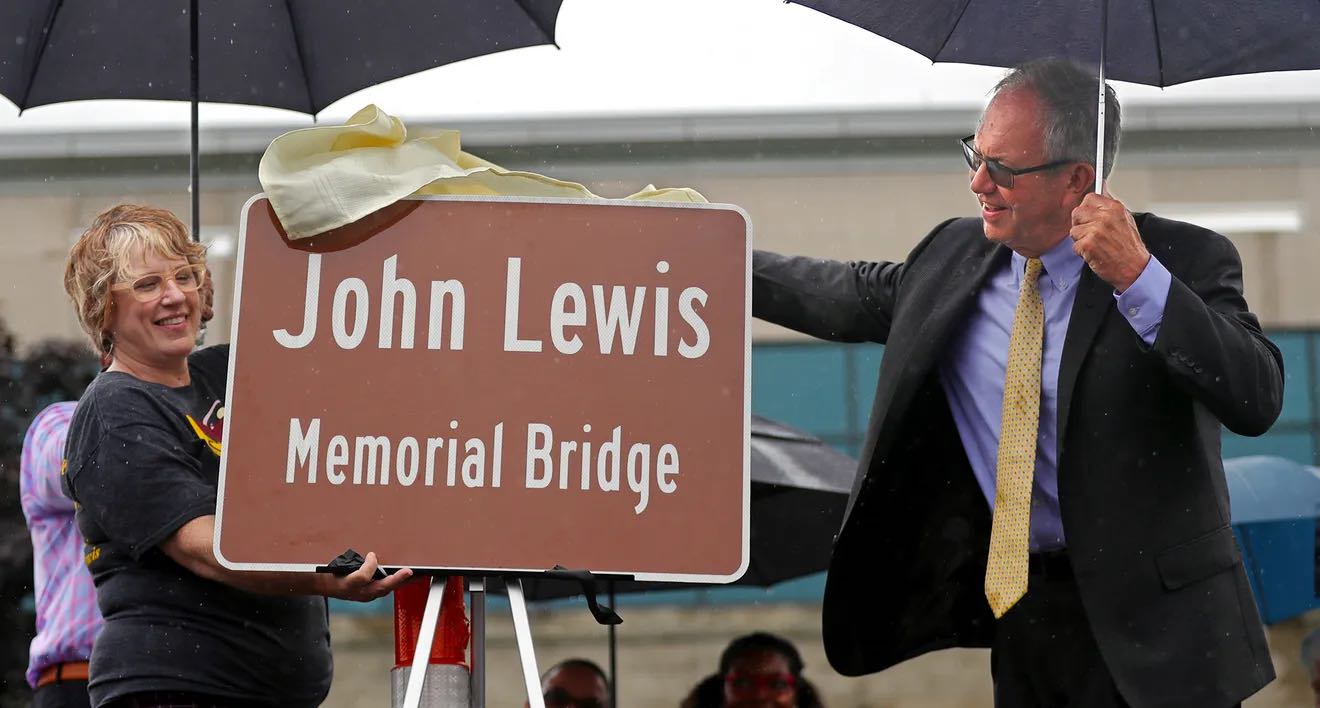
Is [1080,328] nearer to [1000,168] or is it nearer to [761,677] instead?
[1000,168]

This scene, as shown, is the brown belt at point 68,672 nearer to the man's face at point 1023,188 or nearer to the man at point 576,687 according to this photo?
the man's face at point 1023,188

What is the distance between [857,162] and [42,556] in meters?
15.5

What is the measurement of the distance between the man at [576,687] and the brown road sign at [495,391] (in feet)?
13.1

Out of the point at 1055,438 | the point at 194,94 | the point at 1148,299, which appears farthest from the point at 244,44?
the point at 1148,299

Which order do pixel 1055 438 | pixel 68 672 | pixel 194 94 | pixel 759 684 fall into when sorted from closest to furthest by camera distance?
pixel 1055 438 → pixel 194 94 → pixel 68 672 → pixel 759 684

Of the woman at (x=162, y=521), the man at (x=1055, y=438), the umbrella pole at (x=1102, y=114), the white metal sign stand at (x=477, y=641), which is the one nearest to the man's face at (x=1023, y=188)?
the man at (x=1055, y=438)

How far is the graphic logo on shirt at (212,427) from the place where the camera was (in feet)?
11.2

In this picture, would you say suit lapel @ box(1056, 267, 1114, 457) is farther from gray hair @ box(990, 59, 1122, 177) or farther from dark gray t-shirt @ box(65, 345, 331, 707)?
dark gray t-shirt @ box(65, 345, 331, 707)

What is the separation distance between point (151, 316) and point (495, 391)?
85 cm

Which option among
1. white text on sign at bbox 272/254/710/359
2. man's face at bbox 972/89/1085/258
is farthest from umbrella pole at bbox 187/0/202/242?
man's face at bbox 972/89/1085/258

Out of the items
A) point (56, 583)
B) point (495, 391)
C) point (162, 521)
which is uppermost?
point (495, 391)

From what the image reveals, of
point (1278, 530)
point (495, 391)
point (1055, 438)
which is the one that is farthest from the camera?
point (1278, 530)

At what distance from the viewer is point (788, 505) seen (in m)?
6.91

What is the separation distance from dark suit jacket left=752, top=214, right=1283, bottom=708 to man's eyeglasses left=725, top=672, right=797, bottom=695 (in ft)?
11.2
